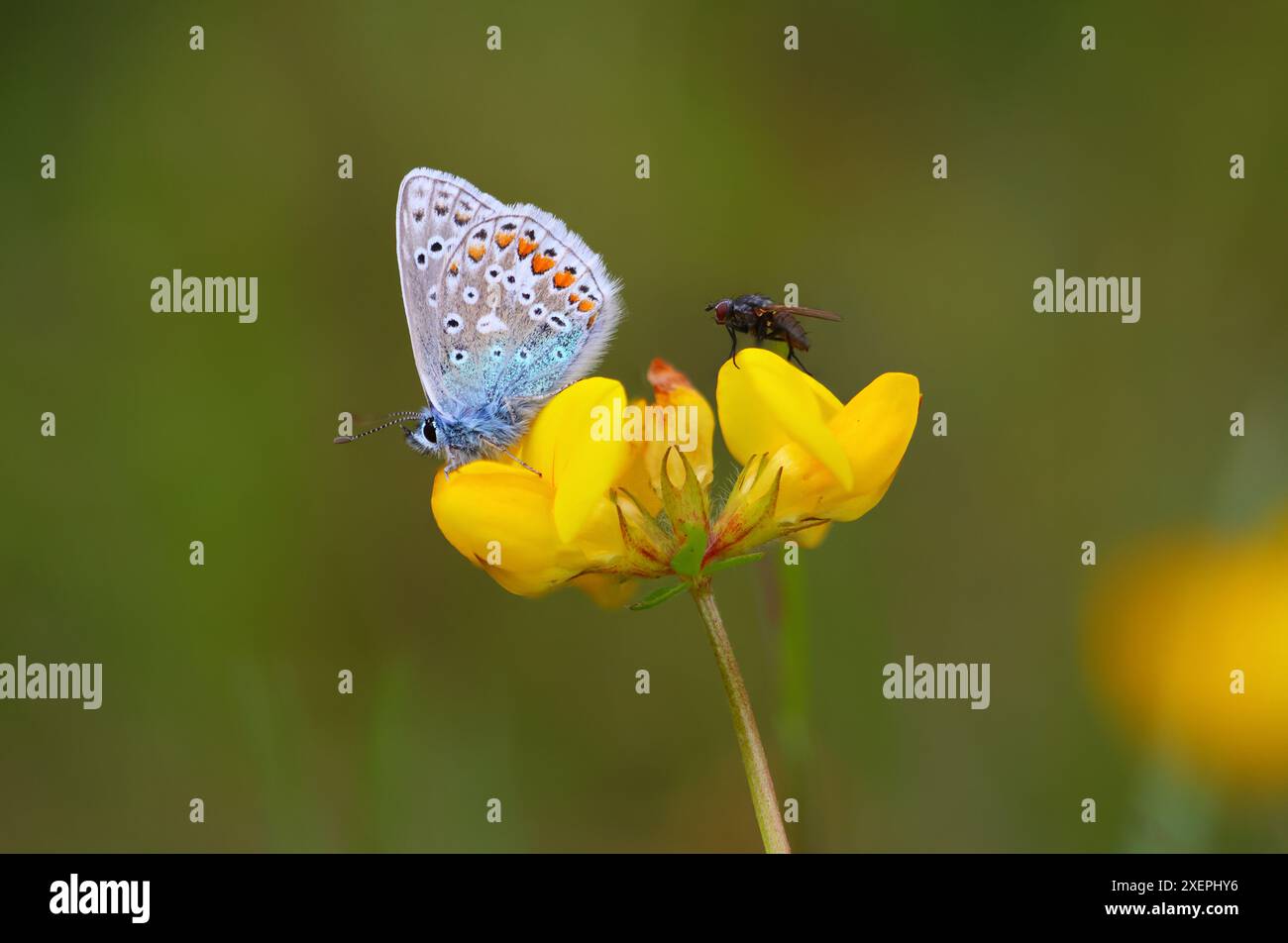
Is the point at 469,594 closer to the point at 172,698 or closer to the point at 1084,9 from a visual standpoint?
the point at 172,698

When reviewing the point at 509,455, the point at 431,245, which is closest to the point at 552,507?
the point at 509,455

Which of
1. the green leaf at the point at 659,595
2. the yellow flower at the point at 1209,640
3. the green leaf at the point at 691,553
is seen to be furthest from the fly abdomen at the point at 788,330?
the yellow flower at the point at 1209,640

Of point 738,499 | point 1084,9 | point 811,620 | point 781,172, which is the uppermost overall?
point 1084,9

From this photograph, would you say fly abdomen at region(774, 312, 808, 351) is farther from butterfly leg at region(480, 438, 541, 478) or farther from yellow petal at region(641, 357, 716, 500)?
butterfly leg at region(480, 438, 541, 478)

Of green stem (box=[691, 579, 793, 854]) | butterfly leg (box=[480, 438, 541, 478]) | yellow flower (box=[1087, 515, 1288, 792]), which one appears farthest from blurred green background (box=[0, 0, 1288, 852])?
green stem (box=[691, 579, 793, 854])
